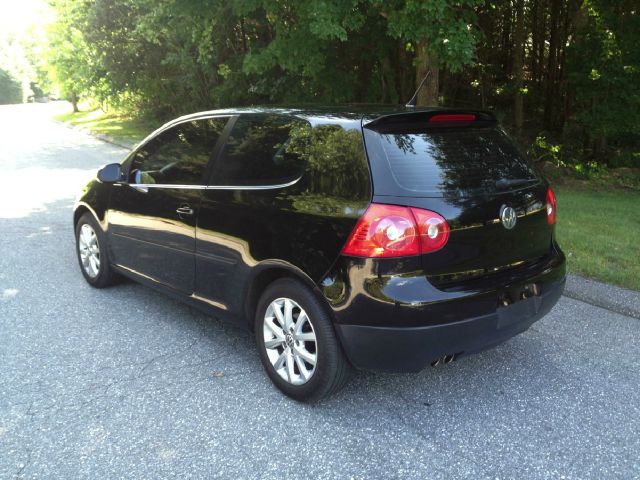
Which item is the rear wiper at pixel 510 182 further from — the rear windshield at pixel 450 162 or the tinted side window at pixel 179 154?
the tinted side window at pixel 179 154

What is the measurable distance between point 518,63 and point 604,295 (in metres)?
12.6

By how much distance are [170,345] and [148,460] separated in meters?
1.38

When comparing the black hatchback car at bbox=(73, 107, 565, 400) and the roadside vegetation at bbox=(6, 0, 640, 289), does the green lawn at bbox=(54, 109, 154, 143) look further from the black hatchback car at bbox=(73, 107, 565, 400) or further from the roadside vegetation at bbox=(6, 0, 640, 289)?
the black hatchback car at bbox=(73, 107, 565, 400)

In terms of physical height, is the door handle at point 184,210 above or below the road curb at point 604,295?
above

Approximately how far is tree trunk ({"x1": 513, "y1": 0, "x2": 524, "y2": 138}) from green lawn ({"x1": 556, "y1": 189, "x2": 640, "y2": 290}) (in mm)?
6130

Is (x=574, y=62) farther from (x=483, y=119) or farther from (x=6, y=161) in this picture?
(x=6, y=161)

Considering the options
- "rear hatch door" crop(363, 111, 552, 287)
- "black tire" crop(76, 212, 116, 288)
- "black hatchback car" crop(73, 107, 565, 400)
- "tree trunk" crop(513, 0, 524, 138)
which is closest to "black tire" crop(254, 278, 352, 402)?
"black hatchback car" crop(73, 107, 565, 400)

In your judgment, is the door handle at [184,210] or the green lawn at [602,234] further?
the green lawn at [602,234]

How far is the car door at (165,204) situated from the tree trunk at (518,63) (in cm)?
1298

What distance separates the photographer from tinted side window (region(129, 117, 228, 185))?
406cm

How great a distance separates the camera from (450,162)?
3232 mm

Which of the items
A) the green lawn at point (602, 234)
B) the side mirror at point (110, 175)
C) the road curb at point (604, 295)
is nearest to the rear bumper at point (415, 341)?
the road curb at point (604, 295)

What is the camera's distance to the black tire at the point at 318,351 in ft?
10.4

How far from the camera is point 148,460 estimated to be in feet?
9.39
